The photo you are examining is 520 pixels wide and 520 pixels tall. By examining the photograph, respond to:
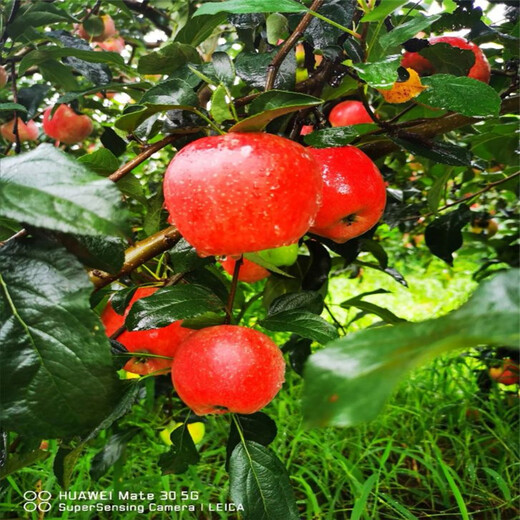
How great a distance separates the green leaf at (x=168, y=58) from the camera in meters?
0.76

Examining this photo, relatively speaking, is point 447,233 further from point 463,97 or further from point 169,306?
point 169,306

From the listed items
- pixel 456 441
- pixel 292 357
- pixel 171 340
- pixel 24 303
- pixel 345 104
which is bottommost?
pixel 456 441

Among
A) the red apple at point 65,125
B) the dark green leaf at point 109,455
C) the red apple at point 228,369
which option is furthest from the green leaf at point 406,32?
the red apple at point 65,125

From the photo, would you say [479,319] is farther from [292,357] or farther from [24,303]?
[292,357]

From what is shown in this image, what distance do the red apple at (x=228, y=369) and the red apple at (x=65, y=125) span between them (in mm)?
1103

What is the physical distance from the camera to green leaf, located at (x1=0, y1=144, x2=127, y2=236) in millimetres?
347

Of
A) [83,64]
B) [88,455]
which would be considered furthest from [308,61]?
[88,455]

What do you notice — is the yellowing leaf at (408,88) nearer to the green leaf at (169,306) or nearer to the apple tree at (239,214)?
the apple tree at (239,214)

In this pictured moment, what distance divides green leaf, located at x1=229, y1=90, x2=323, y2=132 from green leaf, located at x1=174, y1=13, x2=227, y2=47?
0.37 meters

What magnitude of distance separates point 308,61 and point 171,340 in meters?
0.52

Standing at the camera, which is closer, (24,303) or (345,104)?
(24,303)

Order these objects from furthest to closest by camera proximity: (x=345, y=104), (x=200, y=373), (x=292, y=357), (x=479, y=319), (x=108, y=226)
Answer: (x=292, y=357) < (x=345, y=104) < (x=200, y=373) < (x=108, y=226) < (x=479, y=319)

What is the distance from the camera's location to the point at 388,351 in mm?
229

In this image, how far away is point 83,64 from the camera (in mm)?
1053
